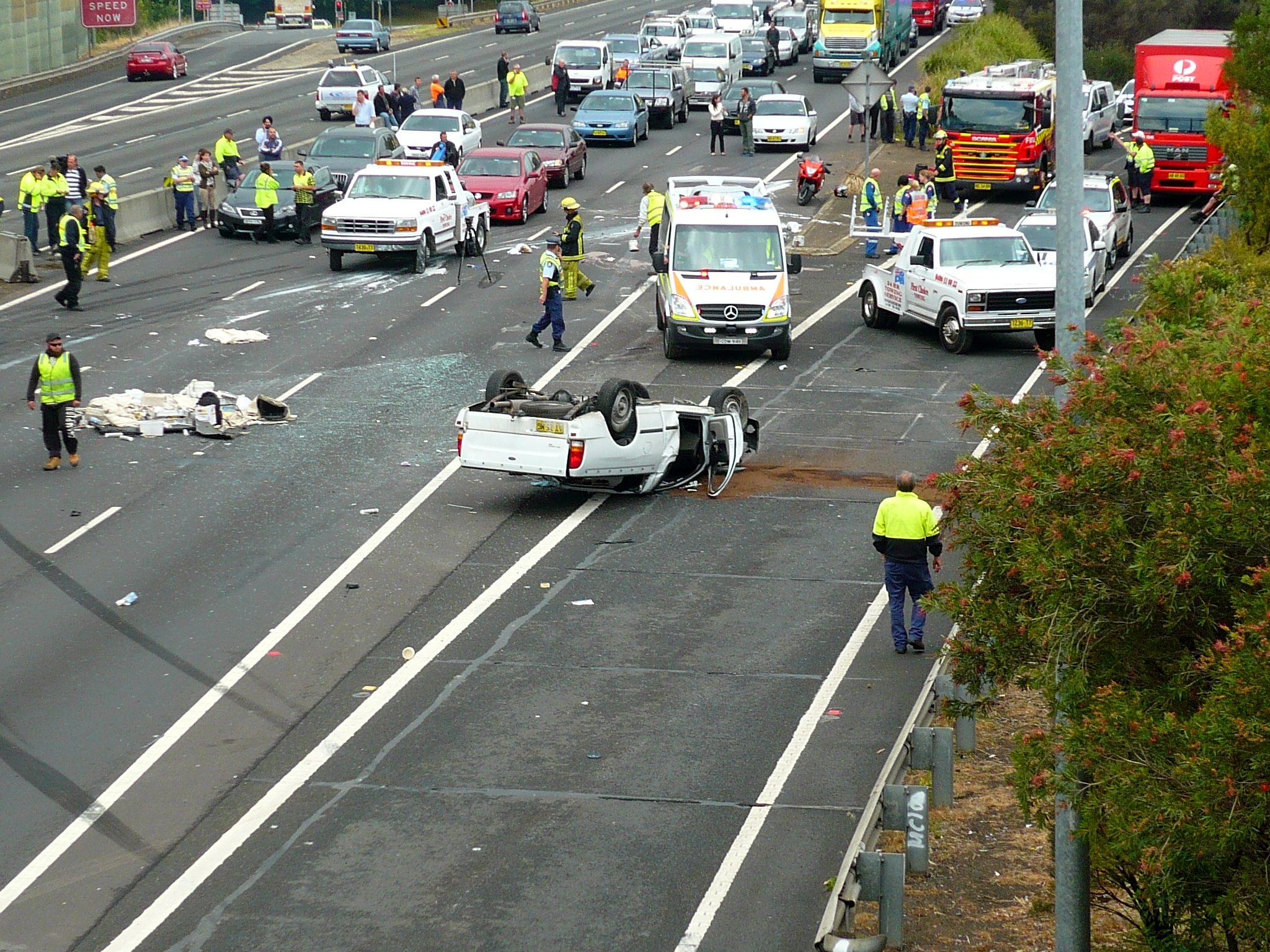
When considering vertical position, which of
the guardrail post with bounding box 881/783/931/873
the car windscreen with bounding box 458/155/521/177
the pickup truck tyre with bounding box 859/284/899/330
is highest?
the car windscreen with bounding box 458/155/521/177

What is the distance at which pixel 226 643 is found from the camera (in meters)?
15.6

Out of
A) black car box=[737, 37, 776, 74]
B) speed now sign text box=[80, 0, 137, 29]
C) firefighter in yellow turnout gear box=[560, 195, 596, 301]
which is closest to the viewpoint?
firefighter in yellow turnout gear box=[560, 195, 596, 301]

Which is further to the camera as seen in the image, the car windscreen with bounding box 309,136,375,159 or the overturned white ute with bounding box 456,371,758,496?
the car windscreen with bounding box 309,136,375,159

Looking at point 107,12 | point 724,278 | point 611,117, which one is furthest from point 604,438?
point 107,12

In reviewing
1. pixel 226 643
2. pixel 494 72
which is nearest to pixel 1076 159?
pixel 226 643

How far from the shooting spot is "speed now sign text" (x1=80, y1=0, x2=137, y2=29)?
68.0 metres

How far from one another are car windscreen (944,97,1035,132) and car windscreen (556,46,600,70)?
18.7 metres

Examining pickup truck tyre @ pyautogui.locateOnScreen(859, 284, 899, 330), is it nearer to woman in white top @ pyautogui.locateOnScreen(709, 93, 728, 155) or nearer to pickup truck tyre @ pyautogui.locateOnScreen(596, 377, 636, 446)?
pickup truck tyre @ pyautogui.locateOnScreen(596, 377, 636, 446)

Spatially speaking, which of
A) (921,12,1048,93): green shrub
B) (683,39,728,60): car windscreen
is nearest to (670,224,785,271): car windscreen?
(921,12,1048,93): green shrub

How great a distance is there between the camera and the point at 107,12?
68375 mm

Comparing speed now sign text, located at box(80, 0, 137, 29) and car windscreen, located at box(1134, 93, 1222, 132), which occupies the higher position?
speed now sign text, located at box(80, 0, 137, 29)

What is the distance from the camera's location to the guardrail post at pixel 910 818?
10742 mm

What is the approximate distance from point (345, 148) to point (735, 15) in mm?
31749

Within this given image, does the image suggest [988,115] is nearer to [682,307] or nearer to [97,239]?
[682,307]
